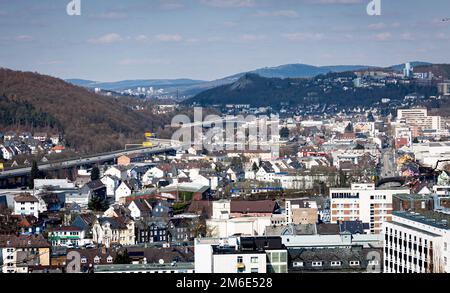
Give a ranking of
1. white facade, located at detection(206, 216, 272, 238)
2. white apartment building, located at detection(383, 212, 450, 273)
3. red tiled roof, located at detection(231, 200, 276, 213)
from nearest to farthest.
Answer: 1. white apartment building, located at detection(383, 212, 450, 273)
2. white facade, located at detection(206, 216, 272, 238)
3. red tiled roof, located at detection(231, 200, 276, 213)

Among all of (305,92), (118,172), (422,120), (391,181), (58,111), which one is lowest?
(118,172)

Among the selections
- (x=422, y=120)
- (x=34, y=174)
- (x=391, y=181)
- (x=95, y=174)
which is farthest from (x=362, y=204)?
(x=422, y=120)

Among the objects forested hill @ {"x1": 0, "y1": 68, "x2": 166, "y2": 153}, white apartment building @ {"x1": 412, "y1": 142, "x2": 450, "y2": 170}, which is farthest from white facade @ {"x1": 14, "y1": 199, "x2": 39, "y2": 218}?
forested hill @ {"x1": 0, "y1": 68, "x2": 166, "y2": 153}

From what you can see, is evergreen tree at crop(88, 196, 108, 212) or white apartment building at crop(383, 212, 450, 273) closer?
white apartment building at crop(383, 212, 450, 273)

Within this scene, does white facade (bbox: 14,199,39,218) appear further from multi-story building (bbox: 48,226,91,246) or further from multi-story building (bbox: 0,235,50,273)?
multi-story building (bbox: 0,235,50,273)

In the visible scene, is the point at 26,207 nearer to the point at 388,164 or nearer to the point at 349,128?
the point at 388,164

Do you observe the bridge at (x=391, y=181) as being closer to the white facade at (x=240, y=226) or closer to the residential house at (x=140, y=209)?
the residential house at (x=140, y=209)
